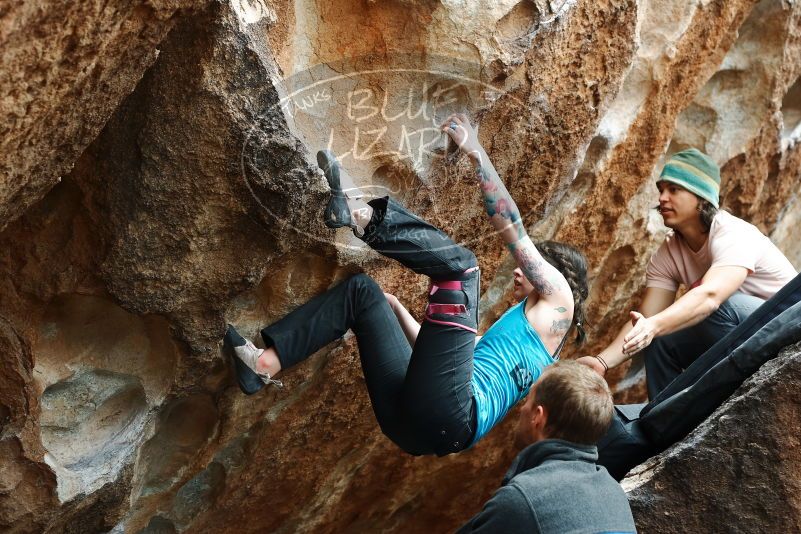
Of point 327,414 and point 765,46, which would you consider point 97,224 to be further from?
point 765,46

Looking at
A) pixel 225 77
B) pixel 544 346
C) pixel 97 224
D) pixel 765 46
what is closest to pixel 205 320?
pixel 97 224

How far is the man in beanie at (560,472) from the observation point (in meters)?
2.17

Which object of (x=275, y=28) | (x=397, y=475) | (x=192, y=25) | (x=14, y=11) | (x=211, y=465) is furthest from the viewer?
(x=397, y=475)

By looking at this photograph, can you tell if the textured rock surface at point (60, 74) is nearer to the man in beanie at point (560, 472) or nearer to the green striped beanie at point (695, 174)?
the man in beanie at point (560, 472)

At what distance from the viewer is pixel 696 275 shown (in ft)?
11.4

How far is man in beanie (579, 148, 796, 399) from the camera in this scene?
3162mm

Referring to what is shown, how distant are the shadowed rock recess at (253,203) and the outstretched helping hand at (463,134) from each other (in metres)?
0.06

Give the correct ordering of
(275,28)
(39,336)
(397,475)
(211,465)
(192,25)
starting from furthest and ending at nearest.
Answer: (397,475), (211,465), (39,336), (275,28), (192,25)

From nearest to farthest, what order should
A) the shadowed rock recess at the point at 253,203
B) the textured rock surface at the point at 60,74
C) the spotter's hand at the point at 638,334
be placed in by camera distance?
the textured rock surface at the point at 60,74
the shadowed rock recess at the point at 253,203
the spotter's hand at the point at 638,334

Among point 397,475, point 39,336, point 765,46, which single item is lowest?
point 397,475

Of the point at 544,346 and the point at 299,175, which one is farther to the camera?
the point at 544,346

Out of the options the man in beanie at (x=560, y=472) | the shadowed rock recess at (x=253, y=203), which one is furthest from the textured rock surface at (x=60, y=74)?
the man in beanie at (x=560, y=472)

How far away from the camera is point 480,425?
8.95 ft

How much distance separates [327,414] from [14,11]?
2.07m
